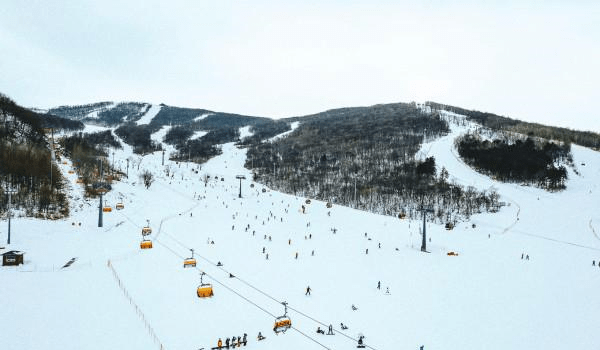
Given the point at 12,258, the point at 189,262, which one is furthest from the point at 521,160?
the point at 12,258

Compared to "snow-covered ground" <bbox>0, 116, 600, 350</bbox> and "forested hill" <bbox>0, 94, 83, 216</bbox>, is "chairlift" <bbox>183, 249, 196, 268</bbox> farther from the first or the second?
"forested hill" <bbox>0, 94, 83, 216</bbox>

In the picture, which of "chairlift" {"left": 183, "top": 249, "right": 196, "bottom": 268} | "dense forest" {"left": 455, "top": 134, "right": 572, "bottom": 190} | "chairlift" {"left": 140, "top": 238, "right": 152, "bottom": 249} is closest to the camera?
"chairlift" {"left": 183, "top": 249, "right": 196, "bottom": 268}

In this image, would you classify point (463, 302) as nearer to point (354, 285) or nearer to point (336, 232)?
point (354, 285)

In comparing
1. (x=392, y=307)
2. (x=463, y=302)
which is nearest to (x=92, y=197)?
(x=392, y=307)

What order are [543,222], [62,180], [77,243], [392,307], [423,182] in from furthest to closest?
[423,182] < [62,180] < [543,222] < [77,243] < [392,307]

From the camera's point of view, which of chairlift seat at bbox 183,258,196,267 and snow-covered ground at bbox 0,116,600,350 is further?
chairlift seat at bbox 183,258,196,267

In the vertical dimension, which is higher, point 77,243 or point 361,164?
point 361,164

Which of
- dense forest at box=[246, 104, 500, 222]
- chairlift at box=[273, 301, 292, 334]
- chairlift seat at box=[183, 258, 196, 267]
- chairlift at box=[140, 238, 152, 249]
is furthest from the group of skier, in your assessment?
dense forest at box=[246, 104, 500, 222]
